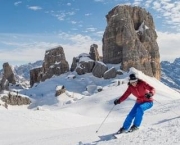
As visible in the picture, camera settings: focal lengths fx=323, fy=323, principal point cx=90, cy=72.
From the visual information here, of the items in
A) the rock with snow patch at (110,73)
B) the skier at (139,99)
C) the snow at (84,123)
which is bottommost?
the rock with snow patch at (110,73)

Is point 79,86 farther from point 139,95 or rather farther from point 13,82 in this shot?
point 139,95

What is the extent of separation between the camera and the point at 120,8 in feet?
358

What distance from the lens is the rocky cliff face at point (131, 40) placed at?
104m

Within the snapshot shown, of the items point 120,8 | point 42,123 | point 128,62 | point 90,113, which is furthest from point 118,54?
point 42,123

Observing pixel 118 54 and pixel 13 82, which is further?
pixel 13 82

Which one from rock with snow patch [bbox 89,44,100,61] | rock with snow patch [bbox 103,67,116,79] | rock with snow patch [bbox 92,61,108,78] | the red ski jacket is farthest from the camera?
rock with snow patch [bbox 89,44,100,61]

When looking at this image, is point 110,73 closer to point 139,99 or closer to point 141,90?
point 139,99

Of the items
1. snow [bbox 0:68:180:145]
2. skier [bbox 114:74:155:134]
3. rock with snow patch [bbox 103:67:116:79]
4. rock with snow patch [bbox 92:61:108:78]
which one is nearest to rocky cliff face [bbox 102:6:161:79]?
rock with snow patch [bbox 103:67:116:79]

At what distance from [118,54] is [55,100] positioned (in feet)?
102

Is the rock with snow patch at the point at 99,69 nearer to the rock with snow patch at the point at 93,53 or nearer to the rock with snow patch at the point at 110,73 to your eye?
Answer: the rock with snow patch at the point at 110,73

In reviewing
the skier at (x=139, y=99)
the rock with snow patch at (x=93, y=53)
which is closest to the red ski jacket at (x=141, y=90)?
the skier at (x=139, y=99)

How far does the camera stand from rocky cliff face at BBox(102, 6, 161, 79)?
104m

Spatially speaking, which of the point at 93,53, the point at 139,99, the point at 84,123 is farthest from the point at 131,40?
the point at 139,99

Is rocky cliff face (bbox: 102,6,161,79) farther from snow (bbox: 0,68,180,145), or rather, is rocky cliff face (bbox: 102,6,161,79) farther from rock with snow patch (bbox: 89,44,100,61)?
snow (bbox: 0,68,180,145)
